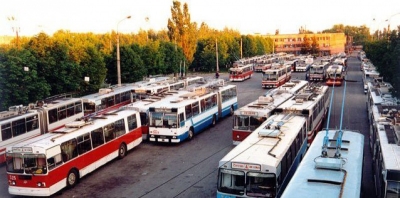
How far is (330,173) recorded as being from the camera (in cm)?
1024

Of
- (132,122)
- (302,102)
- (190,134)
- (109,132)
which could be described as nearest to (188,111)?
(190,134)

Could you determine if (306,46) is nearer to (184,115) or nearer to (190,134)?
(190,134)

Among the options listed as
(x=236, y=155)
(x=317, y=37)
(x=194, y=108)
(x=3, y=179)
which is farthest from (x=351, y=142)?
(x=317, y=37)

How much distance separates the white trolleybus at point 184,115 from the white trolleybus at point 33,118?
649cm

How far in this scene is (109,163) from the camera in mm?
20000

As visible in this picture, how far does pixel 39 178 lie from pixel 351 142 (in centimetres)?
1121

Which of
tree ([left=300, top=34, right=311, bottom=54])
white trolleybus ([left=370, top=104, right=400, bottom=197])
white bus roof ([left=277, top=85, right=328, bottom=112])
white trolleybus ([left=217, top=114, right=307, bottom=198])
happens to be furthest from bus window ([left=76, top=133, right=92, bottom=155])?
tree ([left=300, top=34, right=311, bottom=54])

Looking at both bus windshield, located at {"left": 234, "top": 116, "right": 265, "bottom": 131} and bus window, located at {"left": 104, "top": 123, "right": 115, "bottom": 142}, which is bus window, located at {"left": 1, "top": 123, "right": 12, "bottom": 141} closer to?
bus window, located at {"left": 104, "top": 123, "right": 115, "bottom": 142}

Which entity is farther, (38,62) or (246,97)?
(246,97)

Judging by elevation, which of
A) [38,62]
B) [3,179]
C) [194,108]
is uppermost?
[38,62]

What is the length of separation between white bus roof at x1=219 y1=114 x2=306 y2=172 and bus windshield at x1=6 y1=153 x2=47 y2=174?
7173 millimetres

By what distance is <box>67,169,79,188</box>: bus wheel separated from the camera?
16500 millimetres

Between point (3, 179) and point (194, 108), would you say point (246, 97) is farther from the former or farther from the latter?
point (3, 179)

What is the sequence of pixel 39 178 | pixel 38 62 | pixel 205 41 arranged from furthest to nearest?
1. pixel 205 41
2. pixel 38 62
3. pixel 39 178
